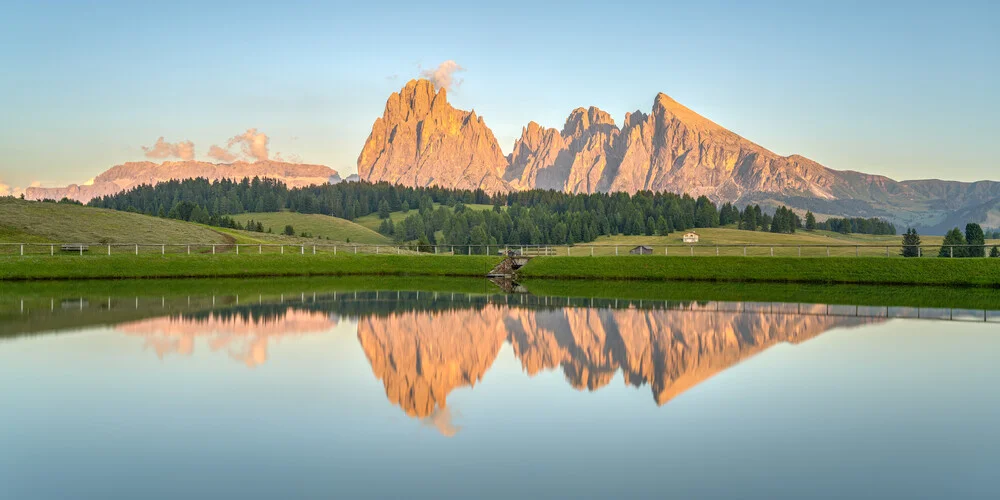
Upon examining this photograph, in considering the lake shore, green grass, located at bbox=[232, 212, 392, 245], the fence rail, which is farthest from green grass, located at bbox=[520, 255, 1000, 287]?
green grass, located at bbox=[232, 212, 392, 245]

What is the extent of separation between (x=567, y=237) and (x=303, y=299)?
134 meters

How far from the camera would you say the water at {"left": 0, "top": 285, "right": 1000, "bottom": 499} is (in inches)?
410

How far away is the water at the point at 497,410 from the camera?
1042cm

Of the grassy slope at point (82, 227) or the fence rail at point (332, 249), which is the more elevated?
the grassy slope at point (82, 227)

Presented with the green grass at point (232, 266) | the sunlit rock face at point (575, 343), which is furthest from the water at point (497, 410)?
the green grass at point (232, 266)

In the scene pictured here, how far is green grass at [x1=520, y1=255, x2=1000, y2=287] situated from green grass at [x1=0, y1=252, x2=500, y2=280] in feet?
26.4

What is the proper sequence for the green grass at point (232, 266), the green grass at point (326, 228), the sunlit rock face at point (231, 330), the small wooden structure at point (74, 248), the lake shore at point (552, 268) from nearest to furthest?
A: the sunlit rock face at point (231, 330), the lake shore at point (552, 268), the green grass at point (232, 266), the small wooden structure at point (74, 248), the green grass at point (326, 228)

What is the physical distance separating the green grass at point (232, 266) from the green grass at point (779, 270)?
26.4 ft

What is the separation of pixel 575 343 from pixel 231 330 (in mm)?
11690

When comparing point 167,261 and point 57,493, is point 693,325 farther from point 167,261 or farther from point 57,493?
point 167,261

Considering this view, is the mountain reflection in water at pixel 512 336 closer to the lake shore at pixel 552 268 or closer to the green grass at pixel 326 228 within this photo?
the lake shore at pixel 552 268

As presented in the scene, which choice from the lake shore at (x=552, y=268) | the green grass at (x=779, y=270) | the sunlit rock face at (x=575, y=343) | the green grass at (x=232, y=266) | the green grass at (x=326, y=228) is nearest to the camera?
the sunlit rock face at (x=575, y=343)

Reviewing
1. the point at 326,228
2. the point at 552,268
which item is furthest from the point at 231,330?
→ the point at 326,228

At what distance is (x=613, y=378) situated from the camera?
1762cm
